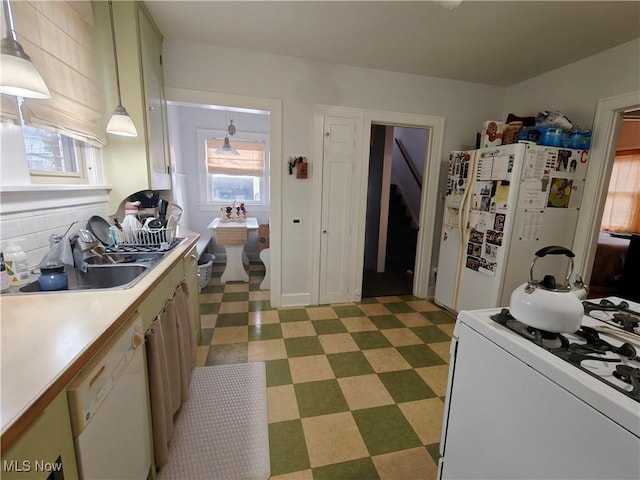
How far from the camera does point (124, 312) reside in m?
0.94

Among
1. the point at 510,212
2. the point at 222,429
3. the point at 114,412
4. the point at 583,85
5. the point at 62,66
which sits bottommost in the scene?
the point at 222,429

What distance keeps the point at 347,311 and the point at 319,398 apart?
1348 mm

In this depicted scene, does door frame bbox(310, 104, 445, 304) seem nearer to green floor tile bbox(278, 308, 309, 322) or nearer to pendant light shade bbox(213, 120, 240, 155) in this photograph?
green floor tile bbox(278, 308, 309, 322)

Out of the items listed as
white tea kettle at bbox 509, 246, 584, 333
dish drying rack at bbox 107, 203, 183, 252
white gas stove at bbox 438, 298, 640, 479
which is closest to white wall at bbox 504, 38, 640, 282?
white gas stove at bbox 438, 298, 640, 479

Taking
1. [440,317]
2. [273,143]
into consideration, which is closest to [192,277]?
[273,143]

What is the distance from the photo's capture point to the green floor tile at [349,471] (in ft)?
4.45

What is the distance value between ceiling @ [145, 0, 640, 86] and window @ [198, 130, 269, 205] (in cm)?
221

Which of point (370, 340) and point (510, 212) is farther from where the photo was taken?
point (370, 340)

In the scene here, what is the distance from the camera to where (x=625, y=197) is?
507cm

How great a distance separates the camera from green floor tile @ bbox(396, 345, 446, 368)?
227 centimetres

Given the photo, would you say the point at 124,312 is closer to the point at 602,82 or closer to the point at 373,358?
the point at 373,358

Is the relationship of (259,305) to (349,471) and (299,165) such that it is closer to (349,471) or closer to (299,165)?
(299,165)

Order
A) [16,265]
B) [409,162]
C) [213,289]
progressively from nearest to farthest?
[16,265]
[213,289]
[409,162]

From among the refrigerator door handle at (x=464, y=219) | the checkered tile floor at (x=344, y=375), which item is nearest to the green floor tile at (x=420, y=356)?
the checkered tile floor at (x=344, y=375)
